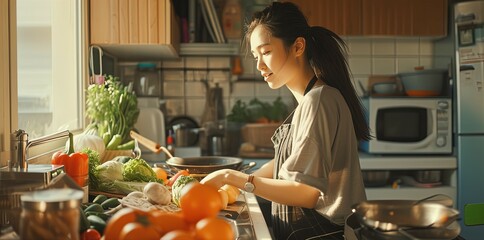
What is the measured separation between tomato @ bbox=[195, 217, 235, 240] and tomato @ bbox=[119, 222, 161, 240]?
80mm

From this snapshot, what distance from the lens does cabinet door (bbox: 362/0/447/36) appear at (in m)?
3.91

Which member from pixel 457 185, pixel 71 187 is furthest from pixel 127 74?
pixel 71 187

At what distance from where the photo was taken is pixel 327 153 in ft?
5.54

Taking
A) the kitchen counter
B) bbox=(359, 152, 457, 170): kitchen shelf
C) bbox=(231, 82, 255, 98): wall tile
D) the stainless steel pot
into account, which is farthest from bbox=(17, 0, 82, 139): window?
bbox=(359, 152, 457, 170): kitchen shelf

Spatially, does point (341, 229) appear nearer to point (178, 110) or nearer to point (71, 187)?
point (71, 187)

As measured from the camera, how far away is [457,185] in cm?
367

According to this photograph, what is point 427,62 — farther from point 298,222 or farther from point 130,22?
point 298,222

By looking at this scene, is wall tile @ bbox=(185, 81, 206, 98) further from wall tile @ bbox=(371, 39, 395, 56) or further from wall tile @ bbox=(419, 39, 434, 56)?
wall tile @ bbox=(419, 39, 434, 56)

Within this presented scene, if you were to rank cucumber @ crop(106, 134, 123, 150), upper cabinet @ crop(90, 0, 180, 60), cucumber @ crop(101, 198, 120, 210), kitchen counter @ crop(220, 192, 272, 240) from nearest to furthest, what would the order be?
kitchen counter @ crop(220, 192, 272, 240) < cucumber @ crop(101, 198, 120, 210) < cucumber @ crop(106, 134, 123, 150) < upper cabinet @ crop(90, 0, 180, 60)

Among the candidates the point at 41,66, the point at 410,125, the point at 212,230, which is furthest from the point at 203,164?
the point at 410,125

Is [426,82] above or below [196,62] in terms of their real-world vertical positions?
below

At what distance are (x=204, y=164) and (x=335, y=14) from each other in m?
2.04

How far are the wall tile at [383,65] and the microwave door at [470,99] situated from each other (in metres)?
0.74

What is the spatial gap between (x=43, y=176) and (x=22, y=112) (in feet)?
2.49
